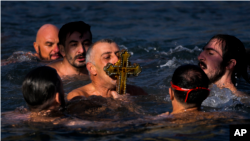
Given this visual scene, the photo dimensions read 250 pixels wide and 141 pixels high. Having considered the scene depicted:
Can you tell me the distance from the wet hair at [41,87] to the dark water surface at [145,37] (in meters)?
0.32

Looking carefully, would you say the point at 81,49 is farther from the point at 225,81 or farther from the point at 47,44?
the point at 225,81

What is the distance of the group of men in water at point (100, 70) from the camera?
3.84 m

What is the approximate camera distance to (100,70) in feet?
15.9

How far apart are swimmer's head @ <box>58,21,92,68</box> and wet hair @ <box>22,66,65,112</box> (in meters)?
2.67

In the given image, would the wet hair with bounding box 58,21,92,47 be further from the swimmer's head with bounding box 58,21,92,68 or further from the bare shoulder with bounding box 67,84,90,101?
the bare shoulder with bounding box 67,84,90,101

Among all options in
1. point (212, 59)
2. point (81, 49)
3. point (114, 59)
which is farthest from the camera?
point (81, 49)

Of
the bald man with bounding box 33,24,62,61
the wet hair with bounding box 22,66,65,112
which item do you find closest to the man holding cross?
the wet hair with bounding box 22,66,65,112

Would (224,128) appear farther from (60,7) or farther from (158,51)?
(60,7)

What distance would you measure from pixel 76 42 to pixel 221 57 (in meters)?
2.63

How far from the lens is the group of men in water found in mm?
3844

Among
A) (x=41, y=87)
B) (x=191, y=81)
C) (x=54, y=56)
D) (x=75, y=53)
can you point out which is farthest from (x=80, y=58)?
(x=191, y=81)

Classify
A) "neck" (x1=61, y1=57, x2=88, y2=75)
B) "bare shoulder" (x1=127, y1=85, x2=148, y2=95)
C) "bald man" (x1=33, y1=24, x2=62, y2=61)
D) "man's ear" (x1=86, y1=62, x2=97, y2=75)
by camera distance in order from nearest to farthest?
"man's ear" (x1=86, y1=62, x2=97, y2=75)
"bare shoulder" (x1=127, y1=85, x2=148, y2=95)
"neck" (x1=61, y1=57, x2=88, y2=75)
"bald man" (x1=33, y1=24, x2=62, y2=61)

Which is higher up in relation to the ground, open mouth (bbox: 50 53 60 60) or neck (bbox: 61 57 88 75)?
open mouth (bbox: 50 53 60 60)

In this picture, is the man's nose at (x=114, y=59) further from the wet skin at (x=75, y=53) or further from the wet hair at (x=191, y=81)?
the wet skin at (x=75, y=53)
